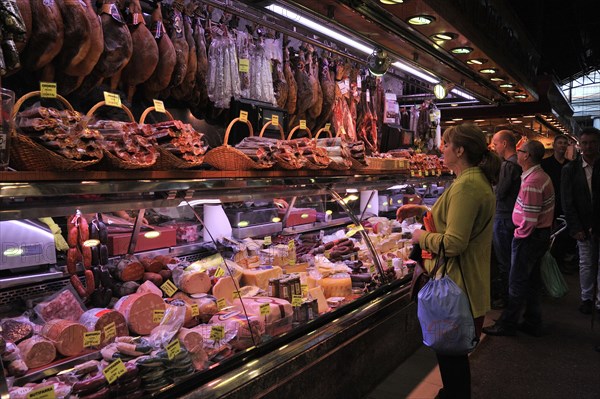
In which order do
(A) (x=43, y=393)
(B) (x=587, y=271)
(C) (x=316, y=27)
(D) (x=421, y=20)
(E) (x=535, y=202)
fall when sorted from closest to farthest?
(A) (x=43, y=393), (C) (x=316, y=27), (D) (x=421, y=20), (E) (x=535, y=202), (B) (x=587, y=271)

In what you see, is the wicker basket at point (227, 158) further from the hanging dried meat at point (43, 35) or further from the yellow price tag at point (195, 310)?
the hanging dried meat at point (43, 35)

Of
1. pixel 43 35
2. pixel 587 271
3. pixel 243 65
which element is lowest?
pixel 587 271

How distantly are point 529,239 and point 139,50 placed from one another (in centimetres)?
432

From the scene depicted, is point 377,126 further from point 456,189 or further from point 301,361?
point 301,361

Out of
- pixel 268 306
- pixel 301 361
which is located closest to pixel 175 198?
pixel 268 306

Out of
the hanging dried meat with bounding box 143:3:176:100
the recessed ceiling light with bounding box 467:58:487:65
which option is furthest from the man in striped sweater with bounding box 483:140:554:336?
the hanging dried meat with bounding box 143:3:176:100

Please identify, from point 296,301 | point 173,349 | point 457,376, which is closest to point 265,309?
point 296,301

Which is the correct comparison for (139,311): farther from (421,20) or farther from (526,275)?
(526,275)

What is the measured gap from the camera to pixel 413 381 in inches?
150

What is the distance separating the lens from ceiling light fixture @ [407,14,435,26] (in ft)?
14.5

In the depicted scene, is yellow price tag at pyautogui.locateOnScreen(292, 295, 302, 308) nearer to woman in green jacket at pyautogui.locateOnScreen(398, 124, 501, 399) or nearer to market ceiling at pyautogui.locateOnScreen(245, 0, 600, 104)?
woman in green jacket at pyautogui.locateOnScreen(398, 124, 501, 399)

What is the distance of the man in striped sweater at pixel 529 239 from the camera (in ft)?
16.5

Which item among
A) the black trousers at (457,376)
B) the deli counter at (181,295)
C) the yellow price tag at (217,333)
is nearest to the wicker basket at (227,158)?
the deli counter at (181,295)

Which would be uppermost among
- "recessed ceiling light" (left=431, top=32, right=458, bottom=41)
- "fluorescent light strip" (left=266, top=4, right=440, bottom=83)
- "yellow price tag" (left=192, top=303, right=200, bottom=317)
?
"recessed ceiling light" (left=431, top=32, right=458, bottom=41)
